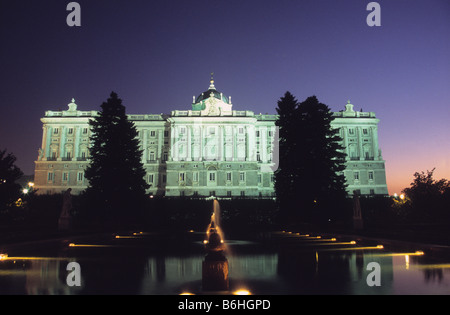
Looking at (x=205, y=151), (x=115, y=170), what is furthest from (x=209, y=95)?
(x=115, y=170)

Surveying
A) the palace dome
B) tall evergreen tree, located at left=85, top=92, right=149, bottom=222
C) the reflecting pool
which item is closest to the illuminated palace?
the palace dome

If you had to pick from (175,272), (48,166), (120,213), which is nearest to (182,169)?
(48,166)

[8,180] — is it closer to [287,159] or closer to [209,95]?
[287,159]

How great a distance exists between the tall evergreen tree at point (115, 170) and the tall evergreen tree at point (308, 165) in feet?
55.5

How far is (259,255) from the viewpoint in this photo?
694 inches

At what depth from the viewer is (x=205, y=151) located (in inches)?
3223

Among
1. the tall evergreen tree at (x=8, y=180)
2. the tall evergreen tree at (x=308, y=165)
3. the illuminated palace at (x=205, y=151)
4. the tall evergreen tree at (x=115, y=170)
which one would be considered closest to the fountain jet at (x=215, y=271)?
the tall evergreen tree at (x=8, y=180)

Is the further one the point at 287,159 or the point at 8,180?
the point at 287,159

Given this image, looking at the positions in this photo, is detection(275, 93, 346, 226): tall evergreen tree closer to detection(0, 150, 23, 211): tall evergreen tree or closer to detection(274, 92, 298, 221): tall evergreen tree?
detection(274, 92, 298, 221): tall evergreen tree

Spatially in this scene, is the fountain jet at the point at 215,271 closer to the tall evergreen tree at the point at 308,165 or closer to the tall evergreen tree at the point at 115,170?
the tall evergreen tree at the point at 308,165

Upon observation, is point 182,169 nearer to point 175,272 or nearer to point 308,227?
point 308,227

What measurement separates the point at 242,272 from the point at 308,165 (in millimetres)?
26721
